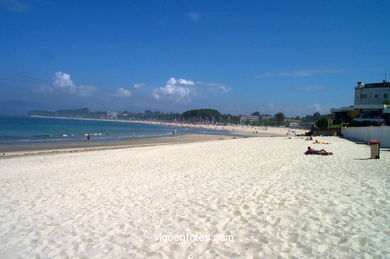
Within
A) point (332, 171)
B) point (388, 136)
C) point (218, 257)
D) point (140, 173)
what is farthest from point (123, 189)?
point (388, 136)

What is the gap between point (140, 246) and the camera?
3518 mm

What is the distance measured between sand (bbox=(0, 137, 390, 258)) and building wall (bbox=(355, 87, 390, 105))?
41.7 m

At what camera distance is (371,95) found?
1686 inches

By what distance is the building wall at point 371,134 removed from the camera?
15205 millimetres

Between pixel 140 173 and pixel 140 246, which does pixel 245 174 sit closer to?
pixel 140 173

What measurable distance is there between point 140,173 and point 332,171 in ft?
19.0

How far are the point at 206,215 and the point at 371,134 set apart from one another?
17.4 metres

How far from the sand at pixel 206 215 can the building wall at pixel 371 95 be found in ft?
137

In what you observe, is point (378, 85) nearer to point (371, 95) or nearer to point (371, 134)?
point (371, 95)

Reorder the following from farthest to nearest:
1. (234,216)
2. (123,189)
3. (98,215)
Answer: (123,189)
(98,215)
(234,216)

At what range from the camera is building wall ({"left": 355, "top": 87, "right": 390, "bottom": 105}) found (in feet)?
137

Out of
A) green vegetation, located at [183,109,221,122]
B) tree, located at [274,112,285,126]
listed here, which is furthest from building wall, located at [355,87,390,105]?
green vegetation, located at [183,109,221,122]

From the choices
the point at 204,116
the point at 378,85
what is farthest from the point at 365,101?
the point at 204,116

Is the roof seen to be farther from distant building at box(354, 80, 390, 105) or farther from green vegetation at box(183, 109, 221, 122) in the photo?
green vegetation at box(183, 109, 221, 122)
